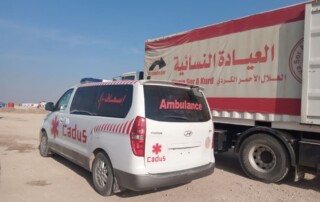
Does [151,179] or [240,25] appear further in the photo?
[240,25]

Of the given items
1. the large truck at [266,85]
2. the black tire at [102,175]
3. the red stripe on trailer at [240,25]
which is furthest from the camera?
the red stripe on trailer at [240,25]

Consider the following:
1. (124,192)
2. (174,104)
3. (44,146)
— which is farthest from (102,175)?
(44,146)

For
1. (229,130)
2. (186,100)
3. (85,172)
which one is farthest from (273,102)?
(85,172)

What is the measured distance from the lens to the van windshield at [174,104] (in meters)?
4.95

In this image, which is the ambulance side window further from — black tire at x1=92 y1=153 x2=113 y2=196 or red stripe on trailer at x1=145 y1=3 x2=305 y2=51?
red stripe on trailer at x1=145 y1=3 x2=305 y2=51

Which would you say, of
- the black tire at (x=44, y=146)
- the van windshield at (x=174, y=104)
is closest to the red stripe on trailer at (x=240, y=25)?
the van windshield at (x=174, y=104)

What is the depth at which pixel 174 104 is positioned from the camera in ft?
17.1

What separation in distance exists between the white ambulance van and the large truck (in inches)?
60.2

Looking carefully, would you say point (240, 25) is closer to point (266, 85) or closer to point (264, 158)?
point (266, 85)

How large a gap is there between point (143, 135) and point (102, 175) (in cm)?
127

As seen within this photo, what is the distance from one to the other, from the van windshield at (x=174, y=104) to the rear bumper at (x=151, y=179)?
828 millimetres

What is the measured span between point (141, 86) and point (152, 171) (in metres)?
1.28

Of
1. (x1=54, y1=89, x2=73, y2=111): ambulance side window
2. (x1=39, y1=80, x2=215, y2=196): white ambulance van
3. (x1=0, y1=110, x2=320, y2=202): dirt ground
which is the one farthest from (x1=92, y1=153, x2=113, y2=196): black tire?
(x1=54, y1=89, x2=73, y2=111): ambulance side window

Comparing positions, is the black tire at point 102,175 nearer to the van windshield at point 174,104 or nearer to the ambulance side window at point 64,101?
the van windshield at point 174,104
